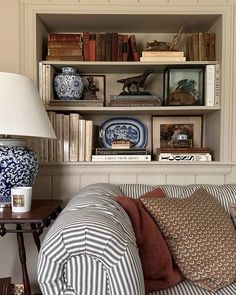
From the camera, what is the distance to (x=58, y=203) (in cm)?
200

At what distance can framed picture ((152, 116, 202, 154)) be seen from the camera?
2418 mm

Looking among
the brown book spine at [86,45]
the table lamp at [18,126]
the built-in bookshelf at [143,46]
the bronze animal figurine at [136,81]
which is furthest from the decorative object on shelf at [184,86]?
the table lamp at [18,126]

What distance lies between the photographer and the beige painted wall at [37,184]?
2127 mm

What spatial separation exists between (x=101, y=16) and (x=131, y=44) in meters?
0.26

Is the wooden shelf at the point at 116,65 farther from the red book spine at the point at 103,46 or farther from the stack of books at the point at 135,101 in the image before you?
the stack of books at the point at 135,101

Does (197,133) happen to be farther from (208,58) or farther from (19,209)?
(19,209)

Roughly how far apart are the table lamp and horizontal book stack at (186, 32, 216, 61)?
1067 mm

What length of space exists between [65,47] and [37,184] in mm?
889

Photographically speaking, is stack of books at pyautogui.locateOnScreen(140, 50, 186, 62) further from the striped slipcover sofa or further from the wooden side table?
the striped slipcover sofa

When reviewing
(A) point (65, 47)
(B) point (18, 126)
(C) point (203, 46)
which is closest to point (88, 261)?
(B) point (18, 126)

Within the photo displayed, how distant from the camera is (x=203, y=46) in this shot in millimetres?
2191

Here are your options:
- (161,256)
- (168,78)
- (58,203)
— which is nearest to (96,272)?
(161,256)

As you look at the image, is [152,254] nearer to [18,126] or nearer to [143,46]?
[18,126]

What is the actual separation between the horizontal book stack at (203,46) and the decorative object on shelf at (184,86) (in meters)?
0.08
